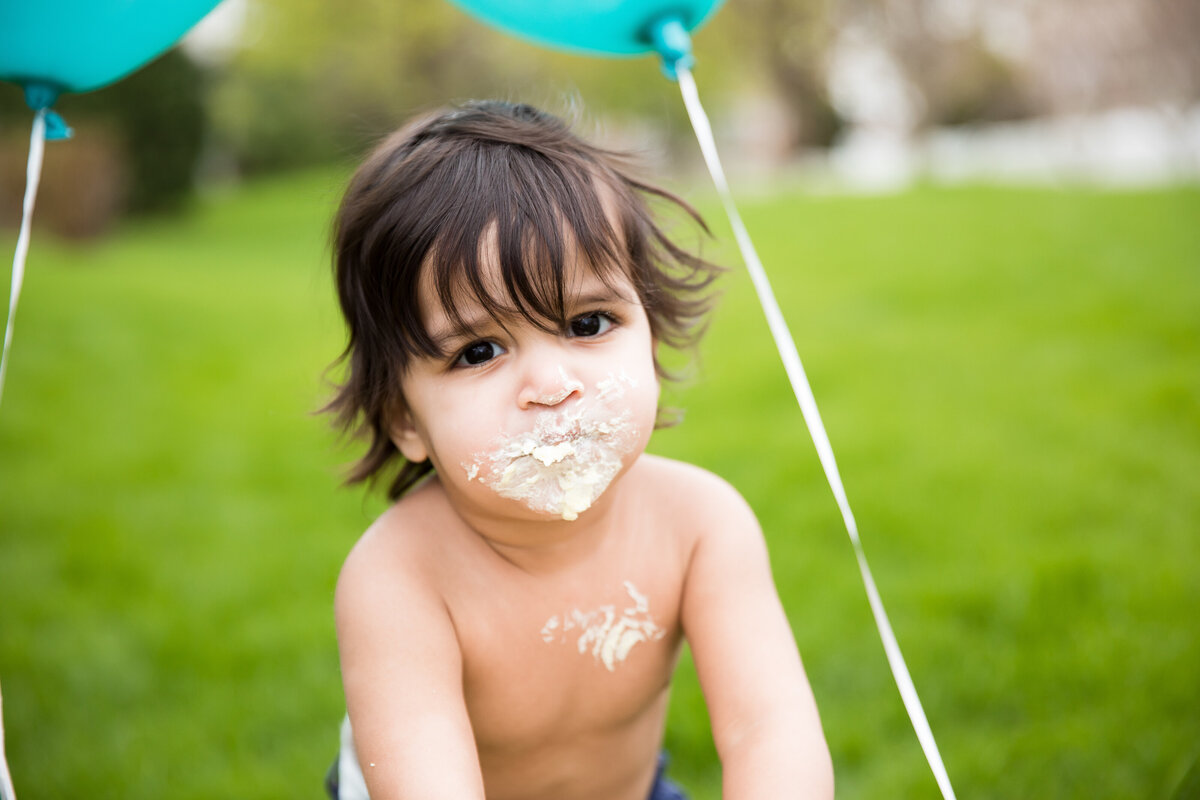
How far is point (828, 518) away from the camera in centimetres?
342

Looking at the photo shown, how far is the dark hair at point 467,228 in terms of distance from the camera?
1.29m

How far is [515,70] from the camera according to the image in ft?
68.3

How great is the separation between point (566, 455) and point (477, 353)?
176 millimetres

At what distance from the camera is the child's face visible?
125 cm

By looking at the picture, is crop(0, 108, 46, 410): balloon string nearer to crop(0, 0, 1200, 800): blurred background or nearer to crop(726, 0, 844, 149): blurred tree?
crop(0, 0, 1200, 800): blurred background

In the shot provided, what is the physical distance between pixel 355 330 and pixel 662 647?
636 millimetres

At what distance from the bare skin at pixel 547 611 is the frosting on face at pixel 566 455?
1cm

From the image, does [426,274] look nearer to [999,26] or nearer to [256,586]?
[256,586]

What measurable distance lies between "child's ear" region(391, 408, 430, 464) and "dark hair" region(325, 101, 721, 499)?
2cm

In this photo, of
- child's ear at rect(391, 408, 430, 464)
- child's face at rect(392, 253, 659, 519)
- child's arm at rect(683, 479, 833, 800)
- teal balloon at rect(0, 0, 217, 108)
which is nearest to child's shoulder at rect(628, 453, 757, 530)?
child's arm at rect(683, 479, 833, 800)

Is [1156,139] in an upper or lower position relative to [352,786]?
lower

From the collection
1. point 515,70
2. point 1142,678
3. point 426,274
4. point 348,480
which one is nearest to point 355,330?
point 426,274

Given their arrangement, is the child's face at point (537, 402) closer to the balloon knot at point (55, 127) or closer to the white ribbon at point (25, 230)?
the white ribbon at point (25, 230)

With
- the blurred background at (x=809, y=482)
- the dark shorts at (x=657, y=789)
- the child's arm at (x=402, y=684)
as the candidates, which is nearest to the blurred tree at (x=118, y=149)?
the blurred background at (x=809, y=482)
